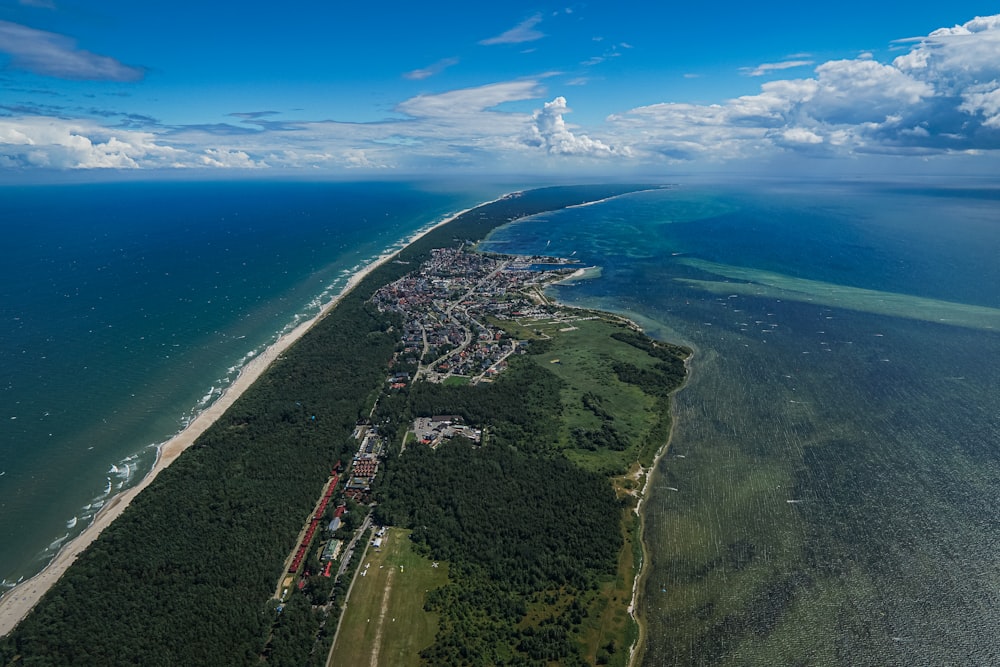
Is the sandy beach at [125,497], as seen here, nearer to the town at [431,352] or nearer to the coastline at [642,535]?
the town at [431,352]

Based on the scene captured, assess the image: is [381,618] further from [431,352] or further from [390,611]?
[431,352]

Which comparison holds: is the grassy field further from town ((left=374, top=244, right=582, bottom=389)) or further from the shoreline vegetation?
town ((left=374, top=244, right=582, bottom=389))

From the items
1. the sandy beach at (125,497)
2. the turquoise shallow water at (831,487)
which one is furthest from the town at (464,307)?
the turquoise shallow water at (831,487)

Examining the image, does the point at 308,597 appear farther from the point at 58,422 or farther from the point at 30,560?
the point at 58,422

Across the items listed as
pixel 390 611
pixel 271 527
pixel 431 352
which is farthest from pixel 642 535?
pixel 431 352

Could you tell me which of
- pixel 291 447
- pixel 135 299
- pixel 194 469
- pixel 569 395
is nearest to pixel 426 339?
pixel 569 395

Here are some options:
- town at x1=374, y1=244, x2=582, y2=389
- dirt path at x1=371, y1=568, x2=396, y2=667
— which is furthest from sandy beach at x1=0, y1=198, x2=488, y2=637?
dirt path at x1=371, y1=568, x2=396, y2=667
